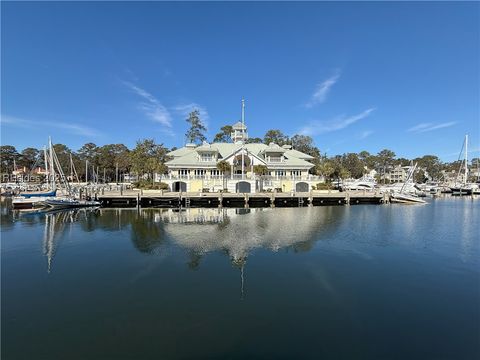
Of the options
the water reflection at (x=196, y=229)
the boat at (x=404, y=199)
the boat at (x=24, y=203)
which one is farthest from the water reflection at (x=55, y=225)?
the boat at (x=404, y=199)

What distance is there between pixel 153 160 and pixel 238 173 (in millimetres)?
18808

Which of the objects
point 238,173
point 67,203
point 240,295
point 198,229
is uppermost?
point 238,173

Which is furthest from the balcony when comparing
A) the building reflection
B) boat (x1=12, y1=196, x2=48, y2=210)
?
boat (x1=12, y1=196, x2=48, y2=210)

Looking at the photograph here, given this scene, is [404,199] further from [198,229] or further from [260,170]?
[198,229]

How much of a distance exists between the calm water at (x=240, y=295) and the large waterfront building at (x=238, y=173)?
94.1 ft

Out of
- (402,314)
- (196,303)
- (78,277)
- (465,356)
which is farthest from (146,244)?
(465,356)

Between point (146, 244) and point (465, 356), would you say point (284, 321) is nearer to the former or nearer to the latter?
point (465, 356)

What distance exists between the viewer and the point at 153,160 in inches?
2506

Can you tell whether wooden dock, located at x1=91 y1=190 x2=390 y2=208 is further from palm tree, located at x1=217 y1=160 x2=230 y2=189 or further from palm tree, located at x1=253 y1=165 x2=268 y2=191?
palm tree, located at x1=253 y1=165 x2=268 y2=191

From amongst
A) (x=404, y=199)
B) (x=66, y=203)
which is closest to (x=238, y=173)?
(x=66, y=203)

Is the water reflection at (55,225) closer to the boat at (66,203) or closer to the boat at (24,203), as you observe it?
the boat at (66,203)

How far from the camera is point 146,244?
22.2 m

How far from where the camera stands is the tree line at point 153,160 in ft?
234

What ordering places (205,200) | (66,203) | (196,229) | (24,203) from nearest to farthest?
(196,229) → (66,203) → (24,203) → (205,200)
